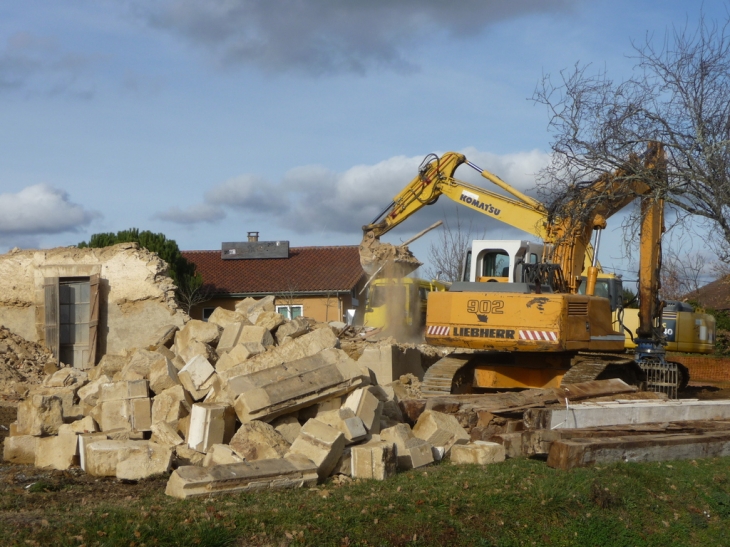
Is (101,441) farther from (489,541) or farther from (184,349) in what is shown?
(489,541)

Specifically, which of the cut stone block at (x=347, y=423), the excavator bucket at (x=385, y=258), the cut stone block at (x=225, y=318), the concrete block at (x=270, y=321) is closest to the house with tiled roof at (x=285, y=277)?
the excavator bucket at (x=385, y=258)

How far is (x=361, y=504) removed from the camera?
6281mm

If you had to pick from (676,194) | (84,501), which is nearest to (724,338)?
(676,194)

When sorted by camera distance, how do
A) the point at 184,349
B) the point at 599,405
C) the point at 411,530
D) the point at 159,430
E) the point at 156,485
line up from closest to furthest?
the point at 411,530
the point at 156,485
the point at 159,430
the point at 599,405
the point at 184,349

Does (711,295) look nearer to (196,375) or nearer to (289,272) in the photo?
(289,272)

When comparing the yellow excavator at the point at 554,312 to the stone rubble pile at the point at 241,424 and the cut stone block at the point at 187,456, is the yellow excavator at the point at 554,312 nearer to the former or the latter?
the stone rubble pile at the point at 241,424

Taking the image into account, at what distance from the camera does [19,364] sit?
1509cm

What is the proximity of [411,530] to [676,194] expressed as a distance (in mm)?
5802

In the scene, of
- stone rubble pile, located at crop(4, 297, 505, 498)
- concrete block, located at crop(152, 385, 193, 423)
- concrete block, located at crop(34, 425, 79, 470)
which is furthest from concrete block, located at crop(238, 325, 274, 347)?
concrete block, located at crop(34, 425, 79, 470)

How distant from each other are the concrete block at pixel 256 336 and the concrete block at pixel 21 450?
3065 millimetres

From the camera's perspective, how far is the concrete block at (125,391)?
9.40 meters

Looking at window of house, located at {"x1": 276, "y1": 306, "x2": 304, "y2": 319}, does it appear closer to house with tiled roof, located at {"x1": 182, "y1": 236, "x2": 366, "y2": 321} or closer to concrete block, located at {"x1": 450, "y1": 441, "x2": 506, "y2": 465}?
house with tiled roof, located at {"x1": 182, "y1": 236, "x2": 366, "y2": 321}

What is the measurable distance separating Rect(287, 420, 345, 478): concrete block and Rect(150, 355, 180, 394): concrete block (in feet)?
8.58

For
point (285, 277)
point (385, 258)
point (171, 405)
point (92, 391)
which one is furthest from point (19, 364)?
point (285, 277)
